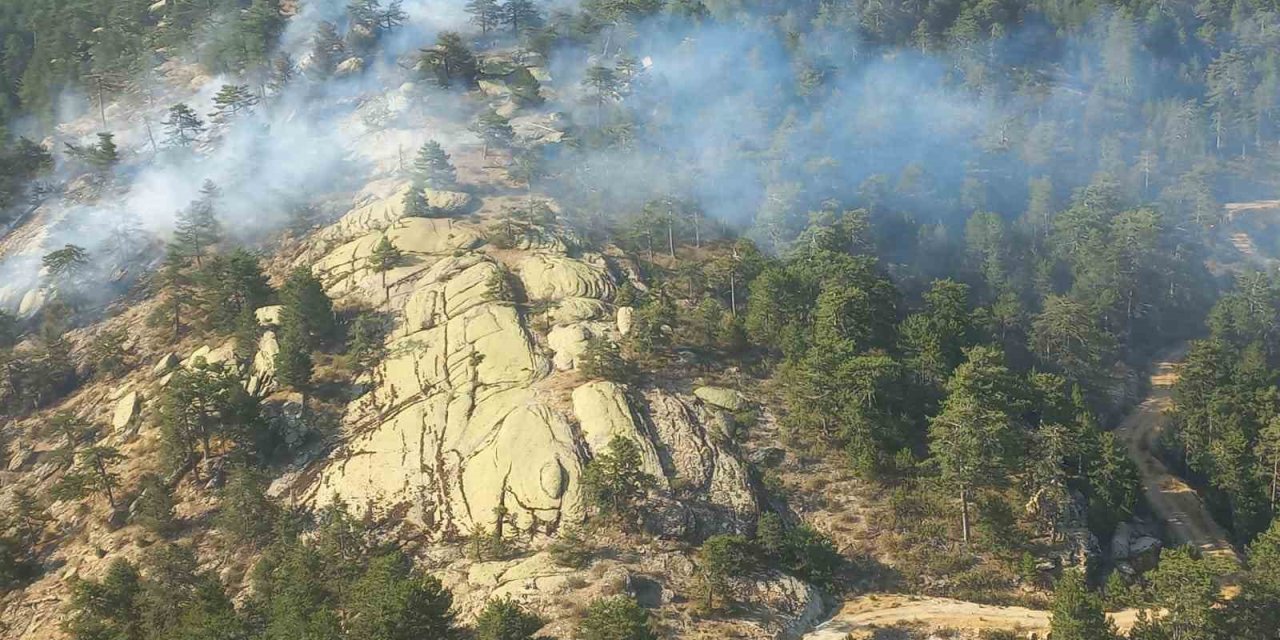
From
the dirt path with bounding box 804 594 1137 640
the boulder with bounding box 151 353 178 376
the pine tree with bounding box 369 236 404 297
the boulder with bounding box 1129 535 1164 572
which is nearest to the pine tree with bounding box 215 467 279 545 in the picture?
the boulder with bounding box 151 353 178 376

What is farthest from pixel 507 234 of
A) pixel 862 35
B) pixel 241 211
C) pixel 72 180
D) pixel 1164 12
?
pixel 1164 12

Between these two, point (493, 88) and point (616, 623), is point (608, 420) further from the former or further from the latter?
point (493, 88)

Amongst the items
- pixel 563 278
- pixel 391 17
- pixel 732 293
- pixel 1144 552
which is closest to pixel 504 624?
pixel 563 278

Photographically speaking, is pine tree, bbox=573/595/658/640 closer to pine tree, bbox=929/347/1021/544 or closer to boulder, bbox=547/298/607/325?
pine tree, bbox=929/347/1021/544

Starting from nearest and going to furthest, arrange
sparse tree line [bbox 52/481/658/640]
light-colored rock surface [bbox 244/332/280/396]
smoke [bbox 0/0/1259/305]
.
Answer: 1. sparse tree line [bbox 52/481/658/640]
2. light-colored rock surface [bbox 244/332/280/396]
3. smoke [bbox 0/0/1259/305]

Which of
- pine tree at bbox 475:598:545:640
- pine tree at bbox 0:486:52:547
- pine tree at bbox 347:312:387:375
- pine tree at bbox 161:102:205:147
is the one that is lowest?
pine tree at bbox 0:486:52:547

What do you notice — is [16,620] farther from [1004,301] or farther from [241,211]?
[1004,301]
